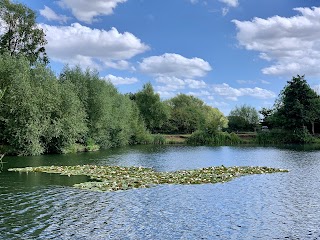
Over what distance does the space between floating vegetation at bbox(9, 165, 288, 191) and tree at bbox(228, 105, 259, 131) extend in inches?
3144

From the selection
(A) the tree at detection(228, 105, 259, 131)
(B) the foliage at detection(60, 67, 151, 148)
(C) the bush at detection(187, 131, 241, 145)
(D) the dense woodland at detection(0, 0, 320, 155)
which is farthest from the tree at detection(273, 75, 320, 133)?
(B) the foliage at detection(60, 67, 151, 148)

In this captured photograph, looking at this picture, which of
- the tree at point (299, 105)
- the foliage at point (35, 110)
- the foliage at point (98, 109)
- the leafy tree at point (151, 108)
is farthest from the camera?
the leafy tree at point (151, 108)

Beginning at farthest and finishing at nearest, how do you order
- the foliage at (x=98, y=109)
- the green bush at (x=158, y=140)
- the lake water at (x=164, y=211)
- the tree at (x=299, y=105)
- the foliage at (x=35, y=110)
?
the green bush at (x=158, y=140) → the tree at (x=299, y=105) → the foliage at (x=98, y=109) → the foliage at (x=35, y=110) → the lake water at (x=164, y=211)

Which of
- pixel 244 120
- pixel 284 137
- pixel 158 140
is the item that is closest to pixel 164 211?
pixel 158 140

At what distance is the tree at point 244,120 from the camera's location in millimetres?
112062

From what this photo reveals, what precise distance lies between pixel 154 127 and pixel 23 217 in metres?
88.6

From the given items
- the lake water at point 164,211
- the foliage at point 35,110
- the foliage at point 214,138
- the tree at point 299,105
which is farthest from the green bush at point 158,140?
the lake water at point 164,211

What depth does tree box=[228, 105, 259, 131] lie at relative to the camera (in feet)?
368

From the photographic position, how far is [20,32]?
65125mm

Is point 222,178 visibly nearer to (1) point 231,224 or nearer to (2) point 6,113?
(1) point 231,224

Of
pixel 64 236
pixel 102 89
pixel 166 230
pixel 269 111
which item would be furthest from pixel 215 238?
Answer: pixel 269 111

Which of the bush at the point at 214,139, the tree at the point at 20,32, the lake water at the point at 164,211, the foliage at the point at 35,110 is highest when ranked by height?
the tree at the point at 20,32

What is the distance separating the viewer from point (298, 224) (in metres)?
16.2

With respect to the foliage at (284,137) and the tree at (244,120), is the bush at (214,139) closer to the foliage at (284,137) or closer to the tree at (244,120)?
the foliage at (284,137)
